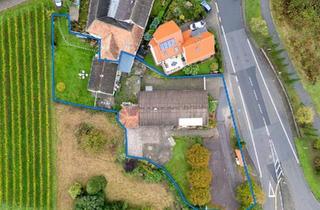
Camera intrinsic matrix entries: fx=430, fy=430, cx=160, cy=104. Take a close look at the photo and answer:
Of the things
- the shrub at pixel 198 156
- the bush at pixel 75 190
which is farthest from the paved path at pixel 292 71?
the bush at pixel 75 190

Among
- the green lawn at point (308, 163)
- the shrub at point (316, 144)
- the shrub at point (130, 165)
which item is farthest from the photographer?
the green lawn at point (308, 163)

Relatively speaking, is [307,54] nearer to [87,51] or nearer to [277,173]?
[277,173]

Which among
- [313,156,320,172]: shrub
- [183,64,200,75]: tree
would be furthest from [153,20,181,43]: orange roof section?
[313,156,320,172]: shrub

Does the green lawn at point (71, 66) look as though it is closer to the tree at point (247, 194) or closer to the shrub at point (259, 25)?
the shrub at point (259, 25)

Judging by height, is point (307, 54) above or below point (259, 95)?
above

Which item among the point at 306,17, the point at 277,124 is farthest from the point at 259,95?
the point at 306,17

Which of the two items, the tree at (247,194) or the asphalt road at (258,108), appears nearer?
the tree at (247,194)
